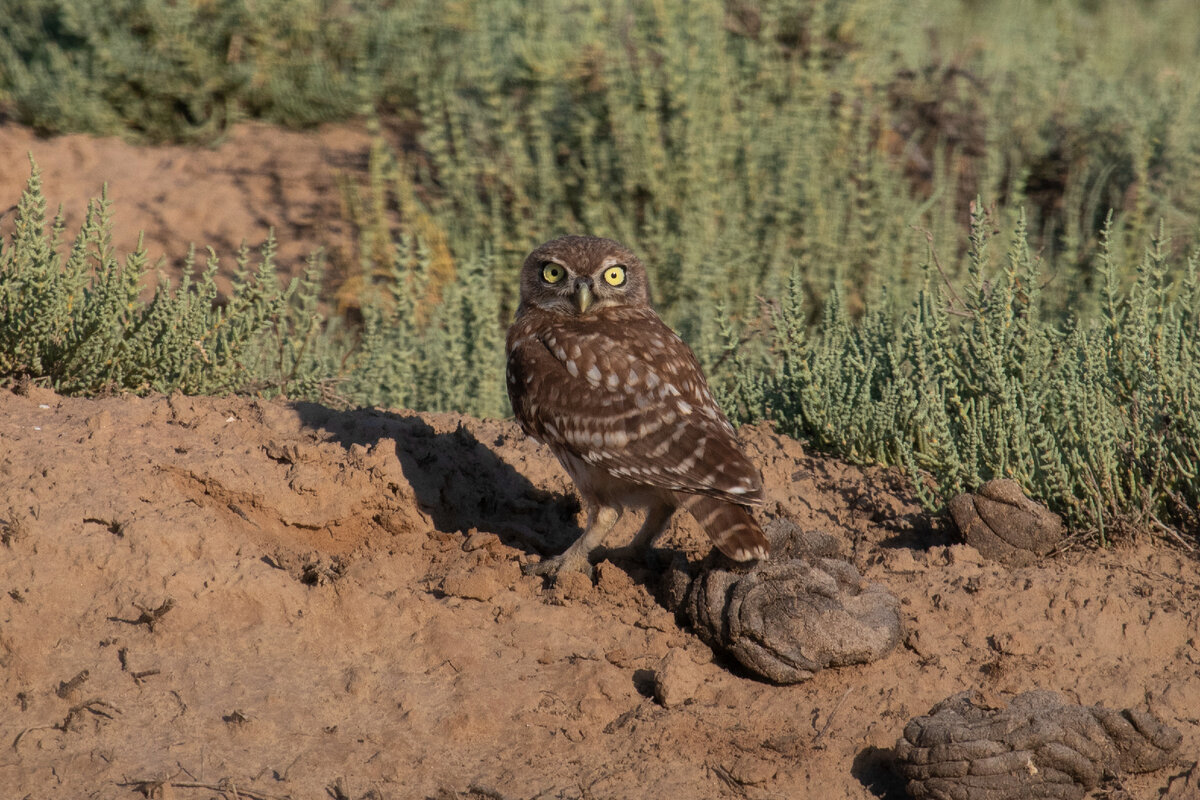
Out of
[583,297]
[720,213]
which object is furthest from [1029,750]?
[720,213]

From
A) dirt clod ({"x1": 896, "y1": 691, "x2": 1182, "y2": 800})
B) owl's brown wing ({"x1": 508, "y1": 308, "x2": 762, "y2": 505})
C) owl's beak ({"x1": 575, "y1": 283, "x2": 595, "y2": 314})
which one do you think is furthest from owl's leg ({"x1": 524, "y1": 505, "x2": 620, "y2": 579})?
dirt clod ({"x1": 896, "y1": 691, "x2": 1182, "y2": 800})

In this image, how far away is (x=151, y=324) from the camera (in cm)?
546

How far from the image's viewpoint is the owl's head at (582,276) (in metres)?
5.11

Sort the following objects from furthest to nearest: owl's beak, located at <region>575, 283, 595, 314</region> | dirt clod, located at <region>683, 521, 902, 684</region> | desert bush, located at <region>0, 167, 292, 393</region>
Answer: desert bush, located at <region>0, 167, 292, 393</region>, owl's beak, located at <region>575, 283, 595, 314</region>, dirt clod, located at <region>683, 521, 902, 684</region>

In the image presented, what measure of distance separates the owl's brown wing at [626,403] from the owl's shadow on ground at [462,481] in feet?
1.57

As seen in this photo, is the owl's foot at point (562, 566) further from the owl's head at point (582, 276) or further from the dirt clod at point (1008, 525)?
the dirt clod at point (1008, 525)

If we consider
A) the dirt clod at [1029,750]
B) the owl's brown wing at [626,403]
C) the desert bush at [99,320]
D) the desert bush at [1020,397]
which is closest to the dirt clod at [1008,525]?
the desert bush at [1020,397]

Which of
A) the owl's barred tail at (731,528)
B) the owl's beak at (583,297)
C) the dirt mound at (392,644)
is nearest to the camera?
the dirt mound at (392,644)

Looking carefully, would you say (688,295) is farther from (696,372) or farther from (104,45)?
(104,45)

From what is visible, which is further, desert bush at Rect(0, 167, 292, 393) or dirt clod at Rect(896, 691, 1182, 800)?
desert bush at Rect(0, 167, 292, 393)

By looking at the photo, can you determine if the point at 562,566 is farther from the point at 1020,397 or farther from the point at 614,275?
the point at 1020,397

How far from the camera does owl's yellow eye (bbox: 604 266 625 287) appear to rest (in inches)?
203

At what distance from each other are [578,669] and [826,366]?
2.38 meters

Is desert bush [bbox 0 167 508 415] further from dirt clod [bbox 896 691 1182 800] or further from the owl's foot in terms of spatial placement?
dirt clod [bbox 896 691 1182 800]
